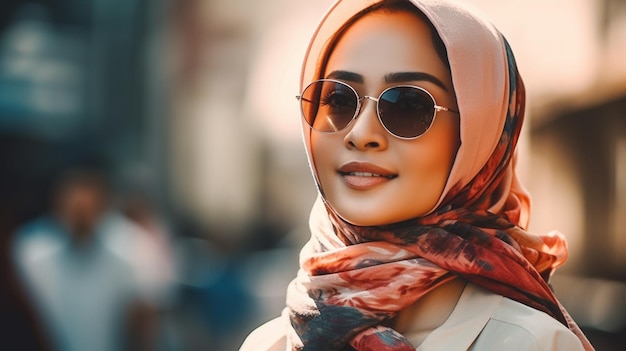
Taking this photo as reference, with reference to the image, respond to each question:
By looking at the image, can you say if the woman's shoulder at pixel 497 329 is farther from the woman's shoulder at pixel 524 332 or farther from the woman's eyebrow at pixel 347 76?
the woman's eyebrow at pixel 347 76

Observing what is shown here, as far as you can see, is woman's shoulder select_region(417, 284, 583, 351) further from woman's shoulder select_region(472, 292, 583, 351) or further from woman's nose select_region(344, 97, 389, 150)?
woman's nose select_region(344, 97, 389, 150)

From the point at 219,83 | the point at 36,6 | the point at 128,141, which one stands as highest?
the point at 36,6

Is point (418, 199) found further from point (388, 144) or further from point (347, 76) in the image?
point (347, 76)

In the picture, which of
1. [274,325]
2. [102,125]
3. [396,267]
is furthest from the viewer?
[102,125]

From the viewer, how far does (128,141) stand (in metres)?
10.7

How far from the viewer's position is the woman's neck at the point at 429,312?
7.07 ft

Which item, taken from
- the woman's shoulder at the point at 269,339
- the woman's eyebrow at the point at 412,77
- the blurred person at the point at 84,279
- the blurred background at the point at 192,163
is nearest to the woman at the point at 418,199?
the woman's eyebrow at the point at 412,77

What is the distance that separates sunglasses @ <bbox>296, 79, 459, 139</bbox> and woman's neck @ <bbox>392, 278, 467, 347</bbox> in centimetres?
35

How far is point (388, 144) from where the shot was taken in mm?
2154

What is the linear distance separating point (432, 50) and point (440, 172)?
0.88ft

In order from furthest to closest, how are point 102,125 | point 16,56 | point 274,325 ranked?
point 102,125 < point 16,56 < point 274,325

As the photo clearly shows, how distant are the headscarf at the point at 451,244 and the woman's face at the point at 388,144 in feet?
0.16

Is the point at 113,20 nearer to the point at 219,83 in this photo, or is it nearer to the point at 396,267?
the point at 219,83

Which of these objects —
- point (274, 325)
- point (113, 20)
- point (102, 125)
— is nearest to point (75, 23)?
point (113, 20)
